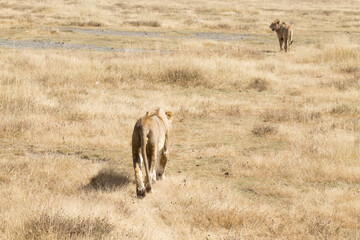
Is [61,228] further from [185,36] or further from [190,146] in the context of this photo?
[185,36]

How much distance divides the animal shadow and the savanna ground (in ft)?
0.10

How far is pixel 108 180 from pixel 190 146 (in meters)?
2.81

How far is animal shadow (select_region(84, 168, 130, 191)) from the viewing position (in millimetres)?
6793

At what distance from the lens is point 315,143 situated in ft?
30.9

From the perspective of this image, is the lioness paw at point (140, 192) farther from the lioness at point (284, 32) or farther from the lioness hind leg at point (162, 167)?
the lioness at point (284, 32)

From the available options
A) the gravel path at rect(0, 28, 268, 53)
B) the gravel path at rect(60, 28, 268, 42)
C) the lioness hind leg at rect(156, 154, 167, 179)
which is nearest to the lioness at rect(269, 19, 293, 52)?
the gravel path at rect(0, 28, 268, 53)

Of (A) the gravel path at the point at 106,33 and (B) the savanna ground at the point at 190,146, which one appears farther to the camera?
(A) the gravel path at the point at 106,33

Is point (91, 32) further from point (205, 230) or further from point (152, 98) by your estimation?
point (205, 230)

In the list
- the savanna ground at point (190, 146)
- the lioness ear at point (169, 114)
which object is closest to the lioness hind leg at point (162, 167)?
the savanna ground at point (190, 146)

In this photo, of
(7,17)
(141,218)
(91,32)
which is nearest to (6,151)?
(141,218)

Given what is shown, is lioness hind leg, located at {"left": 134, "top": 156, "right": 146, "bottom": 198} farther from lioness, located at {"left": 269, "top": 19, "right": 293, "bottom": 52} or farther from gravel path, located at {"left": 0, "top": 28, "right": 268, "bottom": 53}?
lioness, located at {"left": 269, "top": 19, "right": 293, "bottom": 52}

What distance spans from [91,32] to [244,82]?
18765 mm

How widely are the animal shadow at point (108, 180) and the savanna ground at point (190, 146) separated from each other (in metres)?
0.03

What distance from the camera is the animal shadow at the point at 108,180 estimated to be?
679 cm
